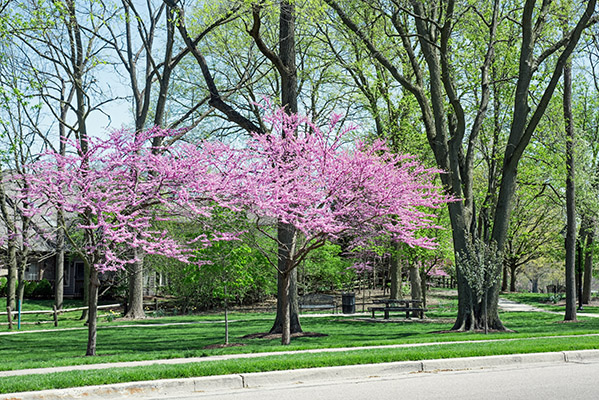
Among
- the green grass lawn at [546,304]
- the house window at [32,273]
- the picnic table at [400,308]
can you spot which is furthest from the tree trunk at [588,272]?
the house window at [32,273]

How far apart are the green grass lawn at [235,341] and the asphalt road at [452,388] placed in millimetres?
1045

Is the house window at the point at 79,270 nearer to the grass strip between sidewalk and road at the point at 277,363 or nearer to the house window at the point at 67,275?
the house window at the point at 67,275

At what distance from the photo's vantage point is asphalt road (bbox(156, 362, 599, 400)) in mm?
7463

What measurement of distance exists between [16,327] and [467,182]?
→ 17.9 m

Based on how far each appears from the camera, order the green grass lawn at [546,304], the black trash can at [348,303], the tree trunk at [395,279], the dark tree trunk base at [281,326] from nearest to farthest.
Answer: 1. the dark tree trunk base at [281,326]
2. the tree trunk at [395,279]
3. the black trash can at [348,303]
4. the green grass lawn at [546,304]

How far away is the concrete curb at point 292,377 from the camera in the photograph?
7820 mm

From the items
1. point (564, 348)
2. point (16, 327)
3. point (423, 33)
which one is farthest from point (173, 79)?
point (564, 348)

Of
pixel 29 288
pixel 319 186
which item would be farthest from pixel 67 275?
pixel 319 186

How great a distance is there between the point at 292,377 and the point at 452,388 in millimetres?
2380

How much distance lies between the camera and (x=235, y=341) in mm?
16062

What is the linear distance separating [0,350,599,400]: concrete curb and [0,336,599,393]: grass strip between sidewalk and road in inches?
11.0

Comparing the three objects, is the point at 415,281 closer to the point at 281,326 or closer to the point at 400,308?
the point at 400,308

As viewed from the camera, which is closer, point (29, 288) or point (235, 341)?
point (235, 341)

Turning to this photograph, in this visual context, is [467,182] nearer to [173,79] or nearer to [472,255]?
[472,255]
